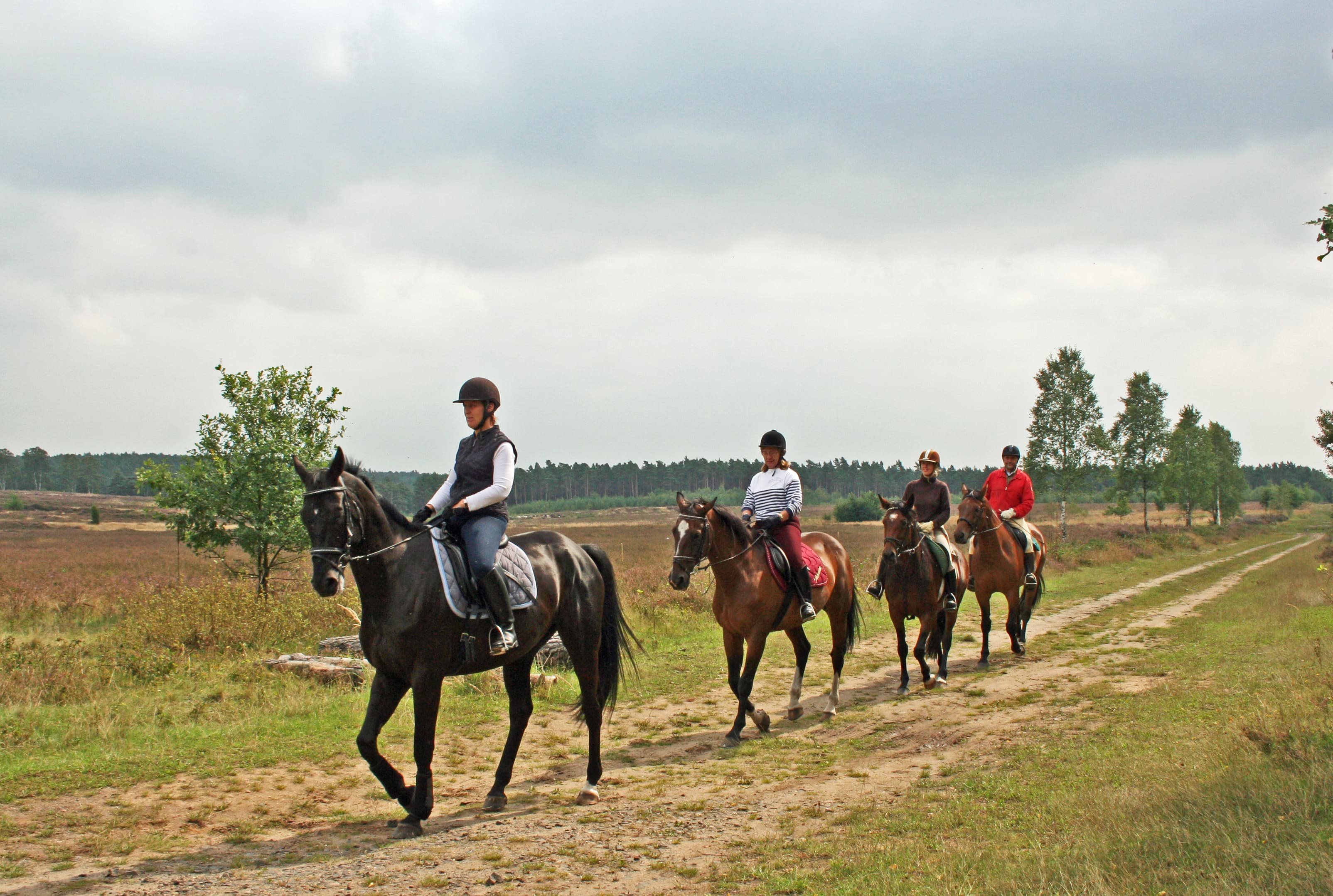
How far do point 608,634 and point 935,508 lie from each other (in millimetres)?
5970

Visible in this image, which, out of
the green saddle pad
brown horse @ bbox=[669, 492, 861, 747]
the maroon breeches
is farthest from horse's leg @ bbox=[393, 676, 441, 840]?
the green saddle pad

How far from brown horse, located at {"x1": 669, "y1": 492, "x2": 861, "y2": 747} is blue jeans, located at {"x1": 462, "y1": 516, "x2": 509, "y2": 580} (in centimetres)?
229

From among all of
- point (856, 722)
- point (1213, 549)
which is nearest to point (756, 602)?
point (856, 722)

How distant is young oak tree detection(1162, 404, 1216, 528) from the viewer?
58.3m

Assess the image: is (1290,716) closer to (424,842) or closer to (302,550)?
(424,842)

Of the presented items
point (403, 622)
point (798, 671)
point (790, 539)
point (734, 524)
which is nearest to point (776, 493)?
point (790, 539)

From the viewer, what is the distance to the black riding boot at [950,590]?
11.5 meters

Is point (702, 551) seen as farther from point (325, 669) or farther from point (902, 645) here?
point (325, 669)

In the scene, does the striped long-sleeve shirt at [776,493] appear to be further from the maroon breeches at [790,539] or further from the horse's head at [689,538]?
the horse's head at [689,538]

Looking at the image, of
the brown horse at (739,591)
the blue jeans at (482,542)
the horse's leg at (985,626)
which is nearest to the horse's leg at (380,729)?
the blue jeans at (482,542)

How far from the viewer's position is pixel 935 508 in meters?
11.7

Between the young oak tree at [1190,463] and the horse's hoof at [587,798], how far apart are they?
58.7 meters

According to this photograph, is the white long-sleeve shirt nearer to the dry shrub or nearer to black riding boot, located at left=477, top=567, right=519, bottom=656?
black riding boot, located at left=477, top=567, right=519, bottom=656

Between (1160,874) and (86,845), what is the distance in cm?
658
